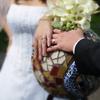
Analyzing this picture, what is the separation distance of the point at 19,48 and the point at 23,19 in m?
0.15

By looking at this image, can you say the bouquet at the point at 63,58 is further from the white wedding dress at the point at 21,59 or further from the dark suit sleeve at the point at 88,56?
the white wedding dress at the point at 21,59

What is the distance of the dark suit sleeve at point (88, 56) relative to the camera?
6.14 feet

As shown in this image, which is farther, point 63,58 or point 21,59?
point 21,59

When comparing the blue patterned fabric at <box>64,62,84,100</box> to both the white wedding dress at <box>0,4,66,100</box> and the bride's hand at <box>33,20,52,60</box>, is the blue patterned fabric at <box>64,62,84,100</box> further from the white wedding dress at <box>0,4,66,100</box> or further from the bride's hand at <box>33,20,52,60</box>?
the white wedding dress at <box>0,4,66,100</box>

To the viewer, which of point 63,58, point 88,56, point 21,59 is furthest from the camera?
point 21,59

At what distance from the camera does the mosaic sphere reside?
199 centimetres

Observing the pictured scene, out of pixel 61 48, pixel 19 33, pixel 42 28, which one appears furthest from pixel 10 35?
pixel 61 48

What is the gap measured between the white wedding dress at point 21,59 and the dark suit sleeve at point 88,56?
631mm

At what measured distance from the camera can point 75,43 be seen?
189cm

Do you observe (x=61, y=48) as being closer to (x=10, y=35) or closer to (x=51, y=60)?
(x=51, y=60)

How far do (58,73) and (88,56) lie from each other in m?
0.18

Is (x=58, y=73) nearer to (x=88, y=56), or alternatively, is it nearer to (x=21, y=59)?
(x=88, y=56)

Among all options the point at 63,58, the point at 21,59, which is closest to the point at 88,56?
the point at 63,58

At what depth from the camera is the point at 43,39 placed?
2.01 meters
